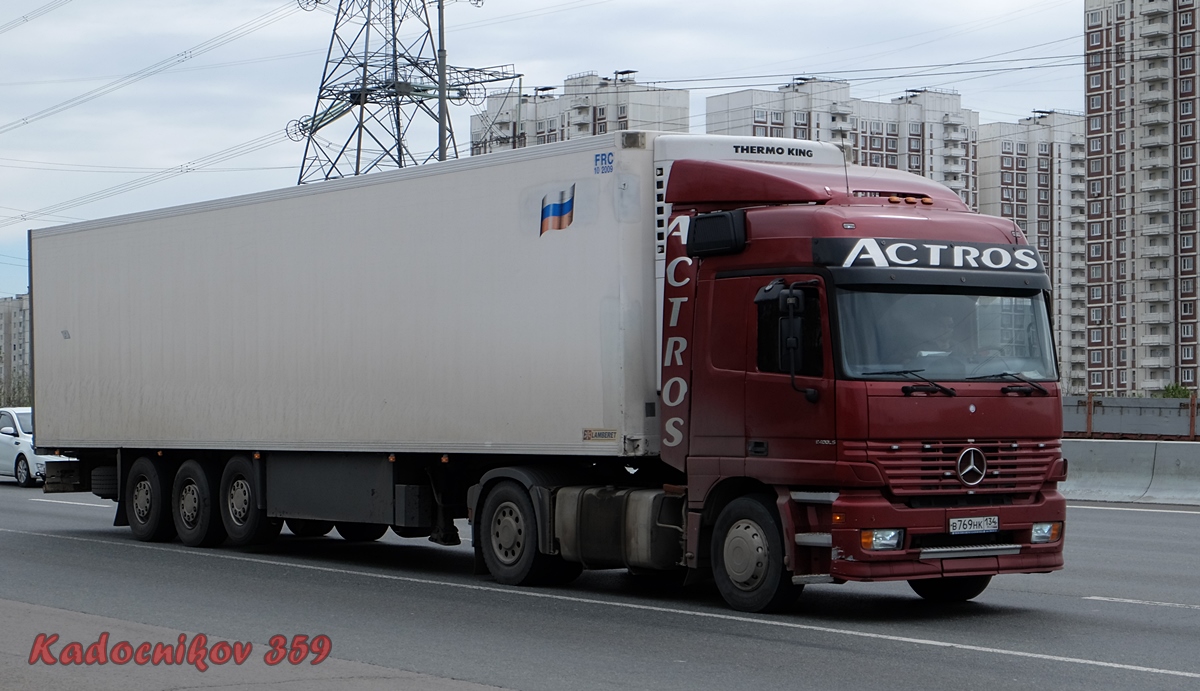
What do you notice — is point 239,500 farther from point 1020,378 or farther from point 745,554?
point 1020,378

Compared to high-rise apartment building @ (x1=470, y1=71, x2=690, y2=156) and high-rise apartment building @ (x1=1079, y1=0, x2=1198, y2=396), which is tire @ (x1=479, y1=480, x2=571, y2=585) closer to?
high-rise apartment building @ (x1=470, y1=71, x2=690, y2=156)

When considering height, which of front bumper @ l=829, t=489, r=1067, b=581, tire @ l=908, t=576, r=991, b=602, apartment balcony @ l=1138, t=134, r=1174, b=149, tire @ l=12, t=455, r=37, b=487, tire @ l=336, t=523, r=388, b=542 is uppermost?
apartment balcony @ l=1138, t=134, r=1174, b=149

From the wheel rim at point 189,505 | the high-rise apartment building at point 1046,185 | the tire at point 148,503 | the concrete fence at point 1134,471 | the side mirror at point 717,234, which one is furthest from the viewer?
the high-rise apartment building at point 1046,185

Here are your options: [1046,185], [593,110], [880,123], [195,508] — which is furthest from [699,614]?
[1046,185]

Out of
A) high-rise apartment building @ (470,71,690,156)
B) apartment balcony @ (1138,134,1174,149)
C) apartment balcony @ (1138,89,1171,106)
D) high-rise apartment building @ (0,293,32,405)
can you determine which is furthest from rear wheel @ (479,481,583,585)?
high-rise apartment building @ (0,293,32,405)

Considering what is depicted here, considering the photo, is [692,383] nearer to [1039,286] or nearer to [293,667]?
[1039,286]

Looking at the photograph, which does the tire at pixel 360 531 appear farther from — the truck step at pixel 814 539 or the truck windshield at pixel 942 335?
the truck windshield at pixel 942 335

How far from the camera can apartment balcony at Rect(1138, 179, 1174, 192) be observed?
130m

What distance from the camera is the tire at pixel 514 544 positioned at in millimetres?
13188

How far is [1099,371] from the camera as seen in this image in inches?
5448

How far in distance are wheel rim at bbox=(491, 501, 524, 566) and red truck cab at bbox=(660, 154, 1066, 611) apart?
194cm

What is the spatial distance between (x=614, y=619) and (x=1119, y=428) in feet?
124

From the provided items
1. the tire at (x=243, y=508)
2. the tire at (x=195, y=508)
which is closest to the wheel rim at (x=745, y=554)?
the tire at (x=243, y=508)

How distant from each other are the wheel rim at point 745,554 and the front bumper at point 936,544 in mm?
637
